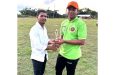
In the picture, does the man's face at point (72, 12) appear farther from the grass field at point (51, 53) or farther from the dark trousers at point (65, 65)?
the dark trousers at point (65, 65)

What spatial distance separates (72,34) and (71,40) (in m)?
0.04

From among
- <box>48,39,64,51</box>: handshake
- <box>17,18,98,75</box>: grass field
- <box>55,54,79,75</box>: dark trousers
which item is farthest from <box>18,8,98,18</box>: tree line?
<box>55,54,79,75</box>: dark trousers

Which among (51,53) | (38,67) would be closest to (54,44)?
(51,53)

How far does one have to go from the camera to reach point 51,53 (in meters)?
2.68

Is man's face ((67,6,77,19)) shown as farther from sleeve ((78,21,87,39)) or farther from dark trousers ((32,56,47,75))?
→ dark trousers ((32,56,47,75))

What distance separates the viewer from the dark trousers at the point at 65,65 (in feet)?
8.75

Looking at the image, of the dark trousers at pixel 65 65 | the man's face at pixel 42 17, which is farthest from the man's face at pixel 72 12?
the dark trousers at pixel 65 65

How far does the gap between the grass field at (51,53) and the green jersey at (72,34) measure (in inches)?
1.6

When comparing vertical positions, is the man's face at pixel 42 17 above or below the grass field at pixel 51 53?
above

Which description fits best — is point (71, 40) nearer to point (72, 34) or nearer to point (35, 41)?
point (72, 34)

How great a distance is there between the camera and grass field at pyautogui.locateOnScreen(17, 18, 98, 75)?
105 inches
